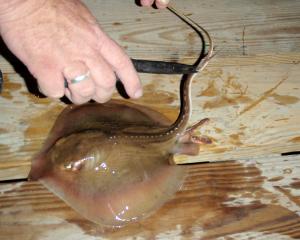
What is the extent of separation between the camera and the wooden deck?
2.03 metres

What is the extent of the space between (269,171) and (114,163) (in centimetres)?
88

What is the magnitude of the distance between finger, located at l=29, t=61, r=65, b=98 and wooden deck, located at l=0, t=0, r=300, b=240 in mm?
494

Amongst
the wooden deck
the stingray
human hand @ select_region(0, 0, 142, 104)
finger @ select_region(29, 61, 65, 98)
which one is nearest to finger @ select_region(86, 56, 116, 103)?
human hand @ select_region(0, 0, 142, 104)

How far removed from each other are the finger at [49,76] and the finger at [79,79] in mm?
35

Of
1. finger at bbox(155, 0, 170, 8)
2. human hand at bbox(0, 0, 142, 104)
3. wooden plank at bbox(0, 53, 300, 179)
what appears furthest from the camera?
finger at bbox(155, 0, 170, 8)

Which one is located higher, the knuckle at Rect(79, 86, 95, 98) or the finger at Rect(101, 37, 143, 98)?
the finger at Rect(101, 37, 143, 98)

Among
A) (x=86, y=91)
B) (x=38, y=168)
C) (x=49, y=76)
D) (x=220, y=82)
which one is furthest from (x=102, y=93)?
(x=220, y=82)

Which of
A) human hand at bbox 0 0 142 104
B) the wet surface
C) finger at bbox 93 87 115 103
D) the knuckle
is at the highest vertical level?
human hand at bbox 0 0 142 104

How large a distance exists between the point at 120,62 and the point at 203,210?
34.5 inches

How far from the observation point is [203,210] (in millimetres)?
2098

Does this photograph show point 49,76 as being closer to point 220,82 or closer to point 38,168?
point 38,168

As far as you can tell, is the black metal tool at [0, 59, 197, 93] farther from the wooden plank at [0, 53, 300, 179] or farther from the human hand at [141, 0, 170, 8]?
the human hand at [141, 0, 170, 8]

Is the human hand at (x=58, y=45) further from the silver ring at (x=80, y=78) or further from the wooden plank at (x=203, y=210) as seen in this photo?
the wooden plank at (x=203, y=210)

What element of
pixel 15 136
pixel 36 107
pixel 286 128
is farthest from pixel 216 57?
pixel 15 136
